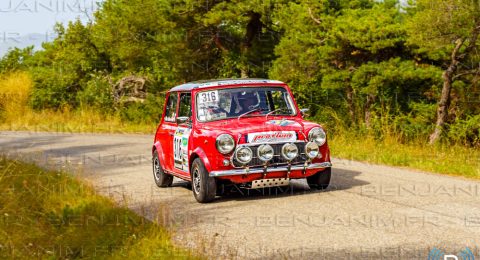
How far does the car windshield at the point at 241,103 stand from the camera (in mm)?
10984

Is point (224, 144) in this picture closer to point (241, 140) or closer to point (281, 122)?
point (241, 140)

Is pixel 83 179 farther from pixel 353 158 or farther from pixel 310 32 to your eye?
pixel 310 32

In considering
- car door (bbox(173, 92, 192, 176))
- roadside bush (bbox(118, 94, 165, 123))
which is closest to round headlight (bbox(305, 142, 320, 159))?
car door (bbox(173, 92, 192, 176))

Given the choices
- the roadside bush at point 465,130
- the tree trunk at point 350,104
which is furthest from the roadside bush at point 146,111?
the roadside bush at point 465,130

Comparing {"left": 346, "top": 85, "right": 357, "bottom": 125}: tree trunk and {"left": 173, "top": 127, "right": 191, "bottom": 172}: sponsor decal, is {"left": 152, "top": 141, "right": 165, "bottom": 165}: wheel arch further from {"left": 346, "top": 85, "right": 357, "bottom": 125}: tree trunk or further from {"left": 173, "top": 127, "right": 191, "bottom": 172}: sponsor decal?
{"left": 346, "top": 85, "right": 357, "bottom": 125}: tree trunk

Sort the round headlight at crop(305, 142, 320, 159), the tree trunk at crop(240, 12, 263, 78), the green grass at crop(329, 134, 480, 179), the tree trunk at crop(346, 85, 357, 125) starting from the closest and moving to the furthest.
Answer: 1. the round headlight at crop(305, 142, 320, 159)
2. the green grass at crop(329, 134, 480, 179)
3. the tree trunk at crop(346, 85, 357, 125)
4. the tree trunk at crop(240, 12, 263, 78)

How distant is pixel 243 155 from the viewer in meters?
9.95

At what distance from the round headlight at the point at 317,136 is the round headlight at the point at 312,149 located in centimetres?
9

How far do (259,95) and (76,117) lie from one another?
22941 millimetres

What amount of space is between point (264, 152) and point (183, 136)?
159 centimetres

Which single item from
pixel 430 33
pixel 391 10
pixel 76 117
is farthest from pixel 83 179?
pixel 76 117

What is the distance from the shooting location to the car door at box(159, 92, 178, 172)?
11742mm

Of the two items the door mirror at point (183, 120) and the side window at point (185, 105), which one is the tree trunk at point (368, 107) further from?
the door mirror at point (183, 120)

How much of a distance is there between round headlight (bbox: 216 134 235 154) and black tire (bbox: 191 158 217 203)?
1.26ft
